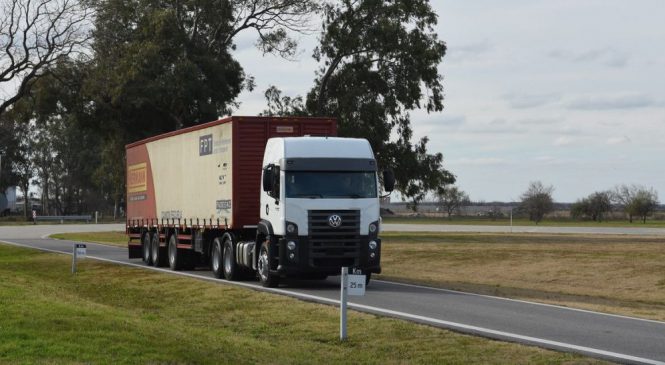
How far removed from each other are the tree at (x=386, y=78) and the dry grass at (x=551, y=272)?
36.1 feet

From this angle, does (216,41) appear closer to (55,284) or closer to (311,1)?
(311,1)

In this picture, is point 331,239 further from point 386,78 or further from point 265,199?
point 386,78

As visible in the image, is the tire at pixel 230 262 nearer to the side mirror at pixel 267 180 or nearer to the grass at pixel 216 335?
A: the grass at pixel 216 335

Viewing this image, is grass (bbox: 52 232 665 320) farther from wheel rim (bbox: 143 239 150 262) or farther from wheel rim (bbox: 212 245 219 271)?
wheel rim (bbox: 143 239 150 262)

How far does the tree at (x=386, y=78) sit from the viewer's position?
2063 inches

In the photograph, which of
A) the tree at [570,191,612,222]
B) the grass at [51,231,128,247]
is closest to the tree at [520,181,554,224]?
the tree at [570,191,612,222]

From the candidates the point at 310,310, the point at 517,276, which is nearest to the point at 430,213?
the point at 517,276

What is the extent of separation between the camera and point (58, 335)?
13078 millimetres

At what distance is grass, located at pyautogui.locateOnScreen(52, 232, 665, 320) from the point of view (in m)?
22.8

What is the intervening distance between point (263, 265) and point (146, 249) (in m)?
11.0

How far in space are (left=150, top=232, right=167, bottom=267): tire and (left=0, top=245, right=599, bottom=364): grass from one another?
31.2 feet

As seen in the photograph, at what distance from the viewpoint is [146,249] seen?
33281mm

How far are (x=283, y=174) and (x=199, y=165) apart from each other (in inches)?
227

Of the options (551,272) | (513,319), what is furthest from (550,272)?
(513,319)
